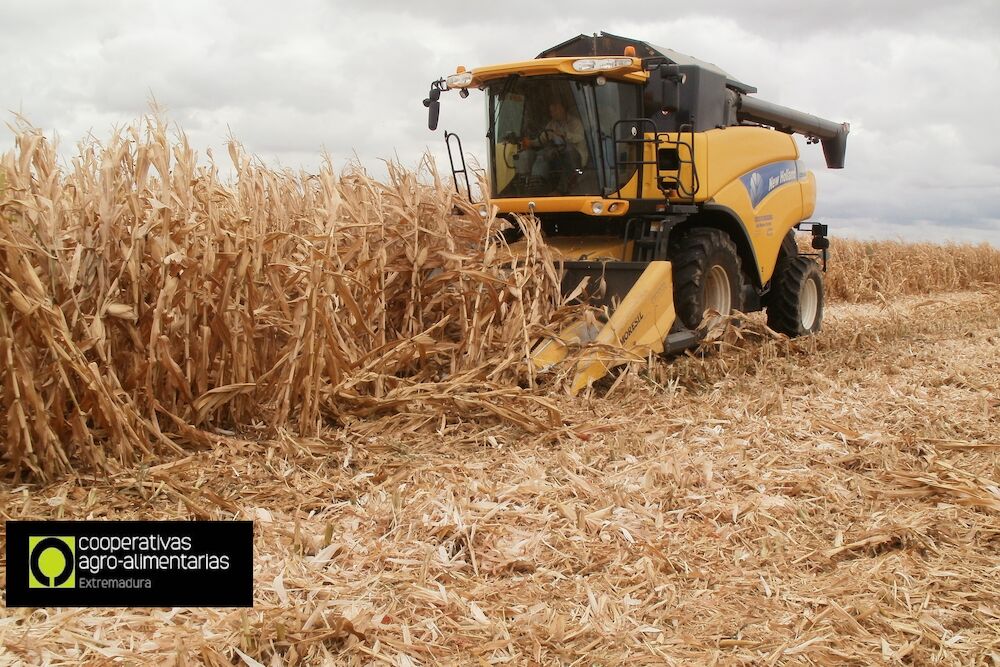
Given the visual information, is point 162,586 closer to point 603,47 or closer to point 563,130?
point 563,130

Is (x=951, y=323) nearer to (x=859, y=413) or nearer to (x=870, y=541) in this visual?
(x=859, y=413)

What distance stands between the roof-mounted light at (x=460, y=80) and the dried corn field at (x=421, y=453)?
125 cm

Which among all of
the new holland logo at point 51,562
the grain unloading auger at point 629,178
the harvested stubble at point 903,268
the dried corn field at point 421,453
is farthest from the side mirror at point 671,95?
the harvested stubble at point 903,268

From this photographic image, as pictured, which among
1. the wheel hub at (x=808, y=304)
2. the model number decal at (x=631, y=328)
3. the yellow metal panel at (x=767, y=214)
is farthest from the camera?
the wheel hub at (x=808, y=304)

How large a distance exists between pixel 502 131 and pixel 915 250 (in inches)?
494

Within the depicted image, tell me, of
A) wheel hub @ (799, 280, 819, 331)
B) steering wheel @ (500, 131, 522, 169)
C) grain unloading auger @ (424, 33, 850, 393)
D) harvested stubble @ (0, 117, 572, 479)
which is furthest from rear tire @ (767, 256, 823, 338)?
harvested stubble @ (0, 117, 572, 479)

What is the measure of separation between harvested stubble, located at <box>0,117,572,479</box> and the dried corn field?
0.02 metres

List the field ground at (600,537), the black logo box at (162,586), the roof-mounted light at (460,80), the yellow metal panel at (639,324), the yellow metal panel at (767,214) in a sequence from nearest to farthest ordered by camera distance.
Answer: the field ground at (600,537) → the black logo box at (162,586) → the yellow metal panel at (639,324) → the roof-mounted light at (460,80) → the yellow metal panel at (767,214)

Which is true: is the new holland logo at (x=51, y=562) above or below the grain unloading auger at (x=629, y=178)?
below

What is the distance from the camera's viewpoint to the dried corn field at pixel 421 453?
113 inches

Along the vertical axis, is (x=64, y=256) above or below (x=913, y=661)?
above

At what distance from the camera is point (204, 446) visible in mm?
4473

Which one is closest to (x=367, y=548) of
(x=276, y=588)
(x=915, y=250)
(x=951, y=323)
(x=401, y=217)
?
(x=276, y=588)

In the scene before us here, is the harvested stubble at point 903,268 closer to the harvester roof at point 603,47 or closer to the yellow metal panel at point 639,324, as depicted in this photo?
the harvester roof at point 603,47
